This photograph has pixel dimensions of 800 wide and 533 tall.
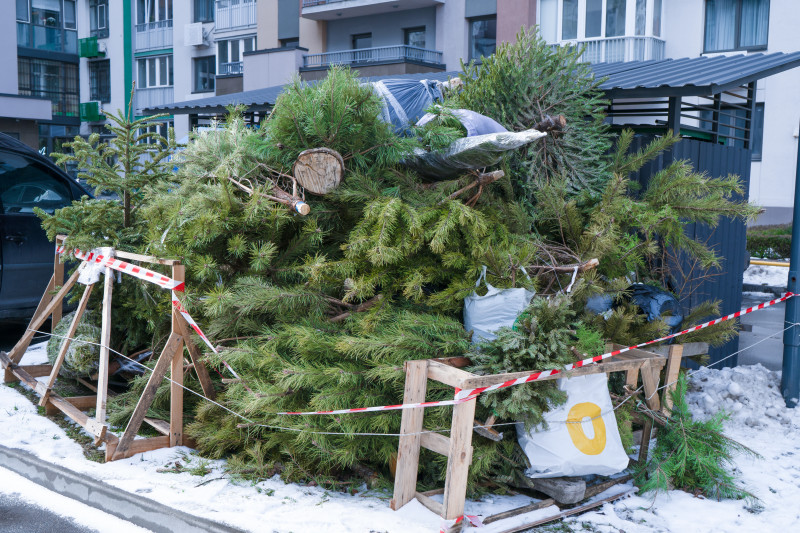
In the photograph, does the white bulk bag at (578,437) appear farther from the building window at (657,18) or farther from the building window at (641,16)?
the building window at (657,18)

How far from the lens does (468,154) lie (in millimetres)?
4551

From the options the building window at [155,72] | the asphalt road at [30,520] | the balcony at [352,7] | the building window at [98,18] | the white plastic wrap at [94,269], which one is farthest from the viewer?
the building window at [98,18]

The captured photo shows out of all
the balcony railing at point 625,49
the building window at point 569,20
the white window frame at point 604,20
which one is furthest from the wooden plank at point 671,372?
the building window at point 569,20

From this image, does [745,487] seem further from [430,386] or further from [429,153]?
[429,153]

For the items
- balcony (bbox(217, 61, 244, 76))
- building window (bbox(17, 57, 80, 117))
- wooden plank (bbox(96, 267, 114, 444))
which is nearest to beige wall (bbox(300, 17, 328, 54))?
balcony (bbox(217, 61, 244, 76))

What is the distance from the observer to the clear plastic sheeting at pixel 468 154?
14.3 ft

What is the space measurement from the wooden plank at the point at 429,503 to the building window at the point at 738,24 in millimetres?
20147

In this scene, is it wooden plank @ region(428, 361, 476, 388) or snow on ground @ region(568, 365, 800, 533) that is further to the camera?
snow on ground @ region(568, 365, 800, 533)

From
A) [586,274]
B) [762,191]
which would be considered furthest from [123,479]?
[762,191]

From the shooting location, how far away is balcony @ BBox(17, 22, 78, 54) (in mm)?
33688

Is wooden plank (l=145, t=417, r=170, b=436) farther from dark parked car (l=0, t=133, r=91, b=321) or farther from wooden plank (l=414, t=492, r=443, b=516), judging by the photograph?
dark parked car (l=0, t=133, r=91, b=321)

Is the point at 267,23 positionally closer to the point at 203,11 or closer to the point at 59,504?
the point at 203,11

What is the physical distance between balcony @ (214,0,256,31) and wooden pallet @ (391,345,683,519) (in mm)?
28199

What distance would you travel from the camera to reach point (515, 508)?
162 inches
